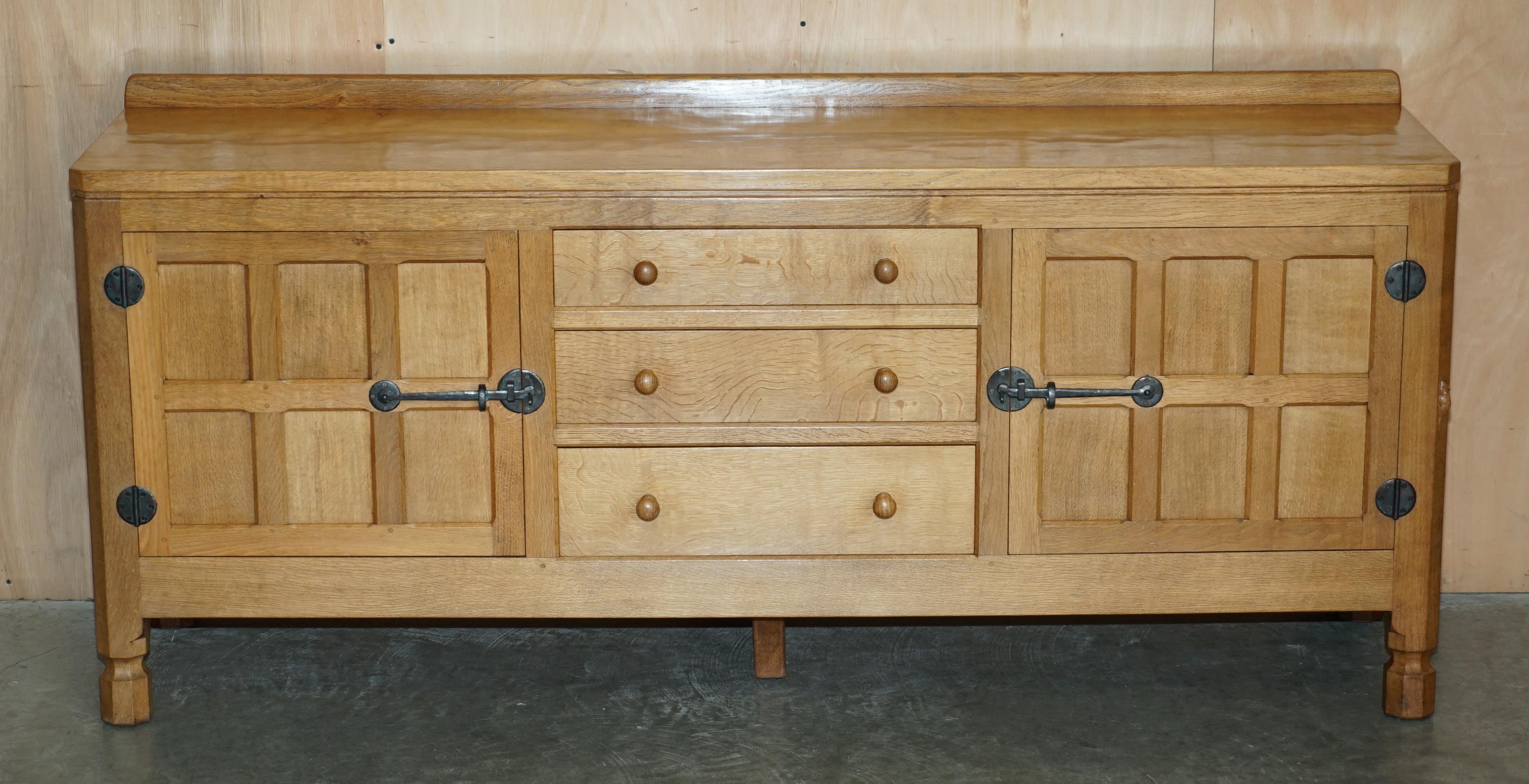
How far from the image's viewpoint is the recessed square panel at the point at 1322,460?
2.01m

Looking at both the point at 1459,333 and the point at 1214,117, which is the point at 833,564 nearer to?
the point at 1214,117

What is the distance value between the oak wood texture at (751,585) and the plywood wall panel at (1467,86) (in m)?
0.72

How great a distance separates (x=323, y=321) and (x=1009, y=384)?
921 millimetres

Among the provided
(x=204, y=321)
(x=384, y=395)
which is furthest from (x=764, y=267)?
(x=204, y=321)

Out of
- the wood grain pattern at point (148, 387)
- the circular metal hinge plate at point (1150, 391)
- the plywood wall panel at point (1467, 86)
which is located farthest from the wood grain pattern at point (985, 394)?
the wood grain pattern at point (148, 387)

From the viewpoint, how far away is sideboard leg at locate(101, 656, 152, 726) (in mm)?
2074

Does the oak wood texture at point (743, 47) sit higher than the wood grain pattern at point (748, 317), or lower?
higher

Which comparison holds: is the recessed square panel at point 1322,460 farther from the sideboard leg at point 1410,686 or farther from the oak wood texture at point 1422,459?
the sideboard leg at point 1410,686

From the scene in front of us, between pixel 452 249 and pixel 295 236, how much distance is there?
207 mm

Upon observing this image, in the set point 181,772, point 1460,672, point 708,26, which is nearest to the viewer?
point 181,772

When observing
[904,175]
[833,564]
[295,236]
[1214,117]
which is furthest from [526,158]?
[1214,117]

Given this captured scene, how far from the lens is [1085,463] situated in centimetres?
203

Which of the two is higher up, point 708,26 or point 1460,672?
point 708,26

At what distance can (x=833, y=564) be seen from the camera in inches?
80.6
